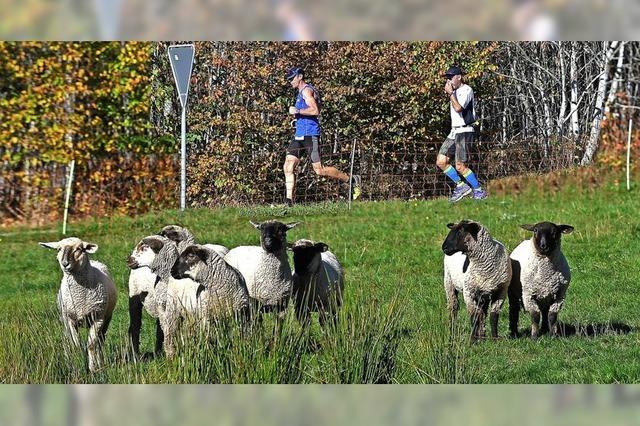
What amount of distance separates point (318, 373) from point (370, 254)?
3798mm

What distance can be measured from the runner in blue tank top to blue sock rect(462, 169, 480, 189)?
91cm

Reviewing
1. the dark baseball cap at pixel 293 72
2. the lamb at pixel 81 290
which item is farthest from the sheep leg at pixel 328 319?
the dark baseball cap at pixel 293 72

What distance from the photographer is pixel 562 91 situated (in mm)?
9352

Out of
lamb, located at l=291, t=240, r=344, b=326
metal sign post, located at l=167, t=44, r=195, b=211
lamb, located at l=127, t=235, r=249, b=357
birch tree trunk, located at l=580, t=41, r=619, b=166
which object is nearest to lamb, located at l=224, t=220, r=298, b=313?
lamb, located at l=291, t=240, r=344, b=326

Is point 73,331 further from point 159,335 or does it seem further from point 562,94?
point 562,94

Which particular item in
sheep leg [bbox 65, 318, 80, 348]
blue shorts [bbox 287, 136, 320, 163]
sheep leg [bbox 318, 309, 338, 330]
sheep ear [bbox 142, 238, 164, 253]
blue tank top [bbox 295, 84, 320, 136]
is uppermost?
blue tank top [bbox 295, 84, 320, 136]

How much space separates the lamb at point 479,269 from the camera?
6.96 m

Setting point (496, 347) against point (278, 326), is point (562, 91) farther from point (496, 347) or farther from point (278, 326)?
point (278, 326)

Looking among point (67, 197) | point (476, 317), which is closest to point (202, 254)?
point (476, 317)

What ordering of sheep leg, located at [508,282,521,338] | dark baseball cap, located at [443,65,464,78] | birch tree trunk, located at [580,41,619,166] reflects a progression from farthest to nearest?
1. birch tree trunk, located at [580,41,619,166]
2. dark baseball cap, located at [443,65,464,78]
3. sheep leg, located at [508,282,521,338]

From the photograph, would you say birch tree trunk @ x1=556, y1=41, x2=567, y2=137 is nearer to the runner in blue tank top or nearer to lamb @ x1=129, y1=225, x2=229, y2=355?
the runner in blue tank top

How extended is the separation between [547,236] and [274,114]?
11.9 feet

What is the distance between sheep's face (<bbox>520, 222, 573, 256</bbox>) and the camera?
6.92 m
